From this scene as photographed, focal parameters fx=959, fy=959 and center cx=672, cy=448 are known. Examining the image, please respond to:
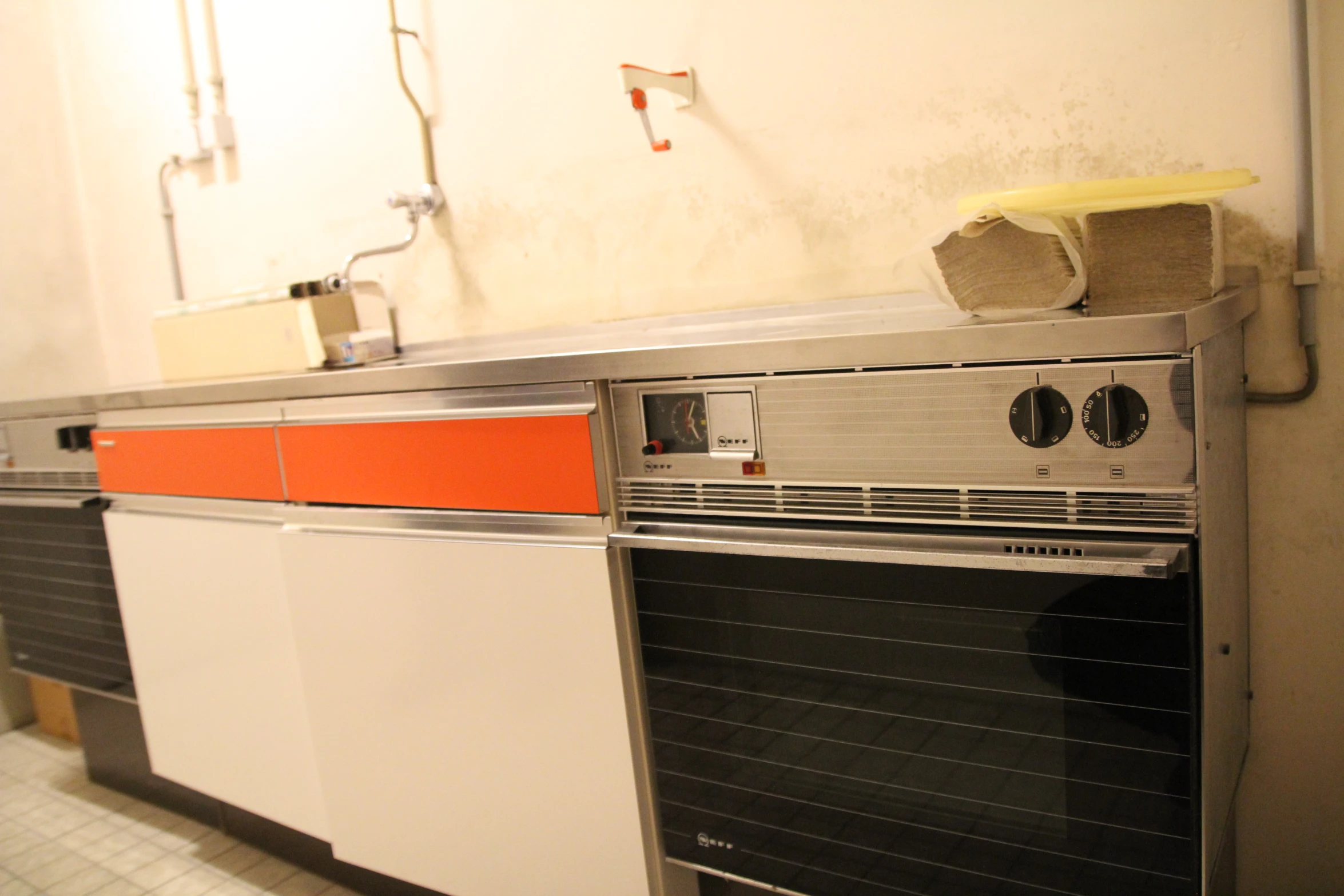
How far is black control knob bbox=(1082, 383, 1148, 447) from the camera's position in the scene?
0.89 m

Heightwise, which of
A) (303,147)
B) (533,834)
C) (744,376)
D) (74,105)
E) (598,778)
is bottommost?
(533,834)

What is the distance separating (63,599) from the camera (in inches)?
84.4

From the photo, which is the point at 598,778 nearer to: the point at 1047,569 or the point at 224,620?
the point at 1047,569

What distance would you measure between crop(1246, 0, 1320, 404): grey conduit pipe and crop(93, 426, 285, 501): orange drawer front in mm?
1544

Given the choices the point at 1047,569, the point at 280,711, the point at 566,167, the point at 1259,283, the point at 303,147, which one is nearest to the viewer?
the point at 1047,569

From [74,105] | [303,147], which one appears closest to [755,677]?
[303,147]

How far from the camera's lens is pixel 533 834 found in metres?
1.40

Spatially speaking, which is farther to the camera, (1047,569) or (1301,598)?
(1301,598)

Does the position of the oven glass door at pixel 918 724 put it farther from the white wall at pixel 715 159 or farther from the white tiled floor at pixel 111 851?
the white tiled floor at pixel 111 851

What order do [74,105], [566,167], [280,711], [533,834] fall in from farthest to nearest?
[74,105]
[566,167]
[280,711]
[533,834]

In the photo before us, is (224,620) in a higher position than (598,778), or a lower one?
higher

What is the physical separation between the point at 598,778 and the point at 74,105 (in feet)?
8.80

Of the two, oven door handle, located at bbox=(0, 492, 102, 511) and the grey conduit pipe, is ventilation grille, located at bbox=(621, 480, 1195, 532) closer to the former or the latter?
the grey conduit pipe

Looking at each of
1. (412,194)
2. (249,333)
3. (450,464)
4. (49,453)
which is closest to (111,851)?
(49,453)
